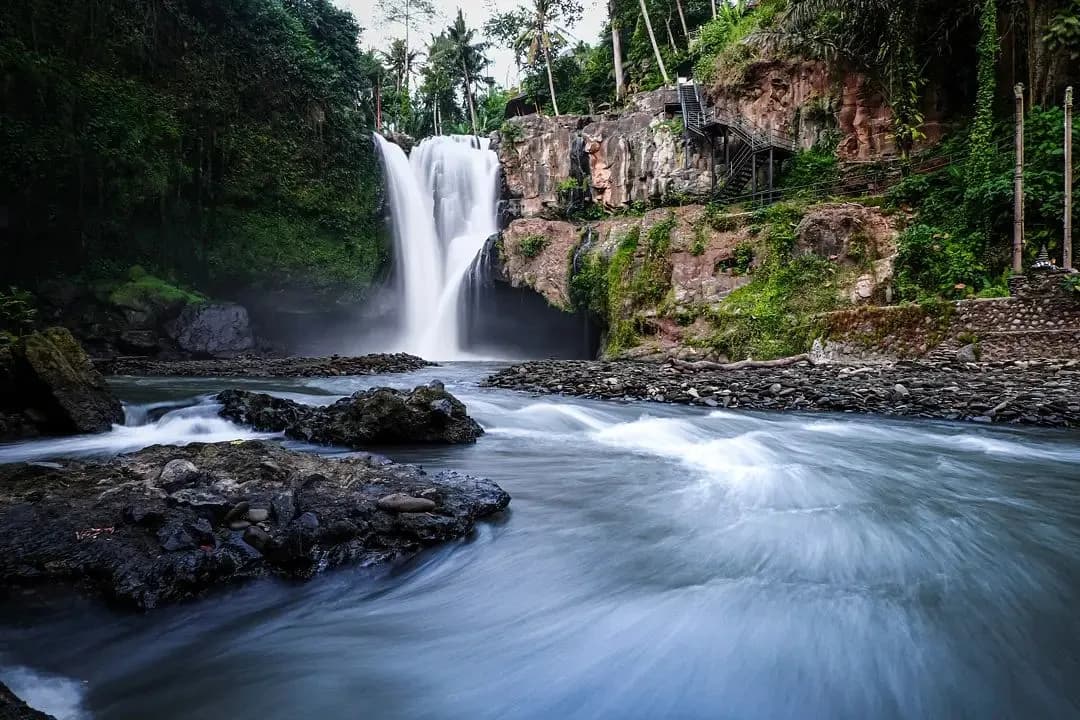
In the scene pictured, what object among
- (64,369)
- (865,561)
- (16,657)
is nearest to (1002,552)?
(865,561)

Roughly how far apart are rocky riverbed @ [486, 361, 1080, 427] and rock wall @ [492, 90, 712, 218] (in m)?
12.8

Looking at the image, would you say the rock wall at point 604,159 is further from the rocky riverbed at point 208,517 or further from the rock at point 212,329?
the rocky riverbed at point 208,517

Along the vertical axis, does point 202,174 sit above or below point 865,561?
above

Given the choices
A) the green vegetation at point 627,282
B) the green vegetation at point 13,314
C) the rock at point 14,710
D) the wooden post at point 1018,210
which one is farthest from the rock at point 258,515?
the wooden post at point 1018,210

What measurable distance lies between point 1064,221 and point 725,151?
39.7 ft

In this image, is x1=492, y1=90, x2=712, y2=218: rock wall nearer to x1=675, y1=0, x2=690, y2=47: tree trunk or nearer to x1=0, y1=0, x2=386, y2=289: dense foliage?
x1=0, y1=0, x2=386, y2=289: dense foliage

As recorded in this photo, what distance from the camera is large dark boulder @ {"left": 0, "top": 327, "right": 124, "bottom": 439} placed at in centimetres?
691

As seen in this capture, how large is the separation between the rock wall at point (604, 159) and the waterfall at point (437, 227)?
1.39 metres

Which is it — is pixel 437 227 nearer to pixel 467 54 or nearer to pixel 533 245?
pixel 533 245

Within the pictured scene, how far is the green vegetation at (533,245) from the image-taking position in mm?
21297

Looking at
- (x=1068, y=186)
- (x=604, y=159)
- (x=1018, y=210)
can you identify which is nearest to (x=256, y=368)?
(x=604, y=159)

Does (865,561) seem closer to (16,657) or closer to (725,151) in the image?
(16,657)

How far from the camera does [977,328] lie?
11.3 metres

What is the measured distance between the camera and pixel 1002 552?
3.54m
